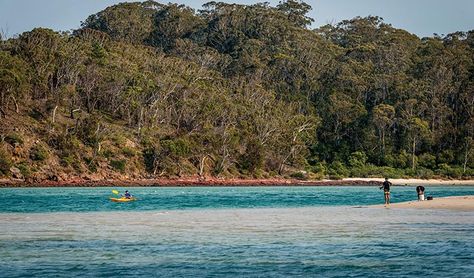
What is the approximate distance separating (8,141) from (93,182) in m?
12.9

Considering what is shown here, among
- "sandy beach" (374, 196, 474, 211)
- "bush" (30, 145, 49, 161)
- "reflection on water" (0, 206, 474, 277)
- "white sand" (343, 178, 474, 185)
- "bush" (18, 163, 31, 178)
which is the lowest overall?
"white sand" (343, 178, 474, 185)

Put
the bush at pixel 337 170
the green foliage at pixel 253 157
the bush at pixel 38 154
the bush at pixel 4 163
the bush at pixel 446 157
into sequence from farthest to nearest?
the bush at pixel 446 157
the bush at pixel 337 170
the green foliage at pixel 253 157
the bush at pixel 38 154
the bush at pixel 4 163

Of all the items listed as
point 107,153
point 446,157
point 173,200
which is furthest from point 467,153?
point 173,200

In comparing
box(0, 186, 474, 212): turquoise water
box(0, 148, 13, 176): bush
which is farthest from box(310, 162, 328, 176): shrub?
box(0, 148, 13, 176): bush

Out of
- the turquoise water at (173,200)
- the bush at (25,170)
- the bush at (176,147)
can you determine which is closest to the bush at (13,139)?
the bush at (25,170)

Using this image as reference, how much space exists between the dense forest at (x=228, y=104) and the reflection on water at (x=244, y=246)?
6921 centimetres

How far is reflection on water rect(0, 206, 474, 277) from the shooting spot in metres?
22.0

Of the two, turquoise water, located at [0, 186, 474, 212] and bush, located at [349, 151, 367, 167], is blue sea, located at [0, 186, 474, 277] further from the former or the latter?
bush, located at [349, 151, 367, 167]

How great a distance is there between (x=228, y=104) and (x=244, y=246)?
10503 centimetres

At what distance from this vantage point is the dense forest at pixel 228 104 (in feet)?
365

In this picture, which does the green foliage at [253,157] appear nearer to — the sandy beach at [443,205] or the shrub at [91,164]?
the shrub at [91,164]

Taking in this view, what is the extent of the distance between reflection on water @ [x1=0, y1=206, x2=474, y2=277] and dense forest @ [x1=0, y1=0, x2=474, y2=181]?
2725 inches

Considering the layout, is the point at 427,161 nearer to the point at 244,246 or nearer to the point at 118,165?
the point at 118,165

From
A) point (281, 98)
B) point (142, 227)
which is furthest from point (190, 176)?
point (142, 227)
